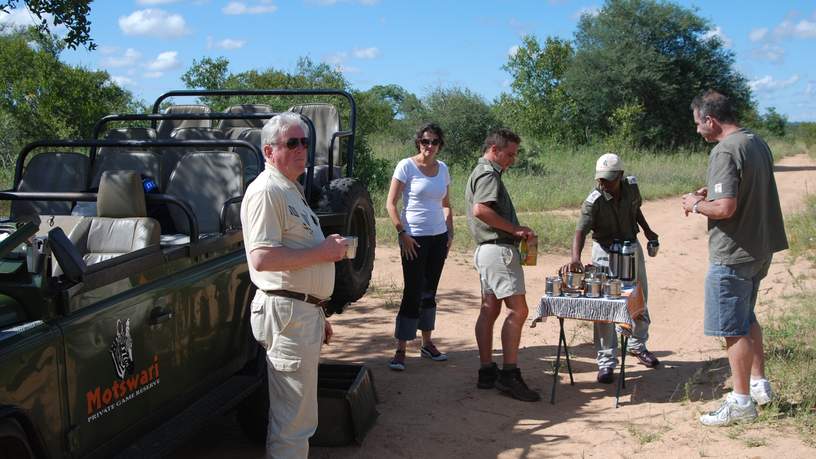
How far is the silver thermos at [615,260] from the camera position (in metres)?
5.57

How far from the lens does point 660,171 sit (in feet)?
71.2

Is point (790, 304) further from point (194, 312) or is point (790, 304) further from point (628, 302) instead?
point (194, 312)

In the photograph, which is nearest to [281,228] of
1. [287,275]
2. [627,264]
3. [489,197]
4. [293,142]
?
[287,275]

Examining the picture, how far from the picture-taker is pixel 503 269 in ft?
17.0

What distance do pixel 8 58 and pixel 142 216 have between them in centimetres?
1770

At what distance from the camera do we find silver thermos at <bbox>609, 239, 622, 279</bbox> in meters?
5.57

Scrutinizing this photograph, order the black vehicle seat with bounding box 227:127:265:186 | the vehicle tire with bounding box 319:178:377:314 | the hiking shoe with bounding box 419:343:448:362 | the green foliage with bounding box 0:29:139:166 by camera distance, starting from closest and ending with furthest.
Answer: the hiking shoe with bounding box 419:343:448:362 < the vehicle tire with bounding box 319:178:377:314 < the black vehicle seat with bounding box 227:127:265:186 < the green foliage with bounding box 0:29:139:166

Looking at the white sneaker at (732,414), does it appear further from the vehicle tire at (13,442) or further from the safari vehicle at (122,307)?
the vehicle tire at (13,442)

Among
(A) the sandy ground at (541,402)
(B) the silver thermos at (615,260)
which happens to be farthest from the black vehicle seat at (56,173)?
(B) the silver thermos at (615,260)

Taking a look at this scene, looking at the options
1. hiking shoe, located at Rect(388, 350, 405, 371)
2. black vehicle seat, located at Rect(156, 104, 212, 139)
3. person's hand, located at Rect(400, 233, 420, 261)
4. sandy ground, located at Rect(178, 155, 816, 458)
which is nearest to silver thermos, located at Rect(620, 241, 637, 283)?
sandy ground, located at Rect(178, 155, 816, 458)

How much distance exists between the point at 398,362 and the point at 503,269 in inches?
49.0

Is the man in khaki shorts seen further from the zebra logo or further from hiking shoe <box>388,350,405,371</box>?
the zebra logo

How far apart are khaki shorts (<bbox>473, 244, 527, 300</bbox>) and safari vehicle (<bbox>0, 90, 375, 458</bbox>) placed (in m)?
1.33

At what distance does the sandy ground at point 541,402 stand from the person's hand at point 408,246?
2.86 ft
